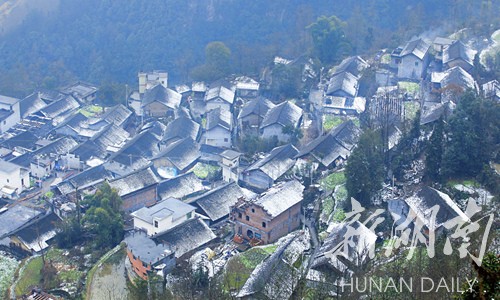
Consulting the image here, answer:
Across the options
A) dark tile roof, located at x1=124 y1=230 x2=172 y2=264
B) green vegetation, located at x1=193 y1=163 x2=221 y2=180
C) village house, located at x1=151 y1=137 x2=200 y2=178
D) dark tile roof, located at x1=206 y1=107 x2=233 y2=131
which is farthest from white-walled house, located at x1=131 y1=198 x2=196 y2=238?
dark tile roof, located at x1=206 y1=107 x2=233 y2=131

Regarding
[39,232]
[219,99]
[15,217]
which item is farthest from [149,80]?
[39,232]

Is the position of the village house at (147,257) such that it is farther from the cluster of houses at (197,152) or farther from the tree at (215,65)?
the tree at (215,65)

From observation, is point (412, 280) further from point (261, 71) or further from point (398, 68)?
point (261, 71)

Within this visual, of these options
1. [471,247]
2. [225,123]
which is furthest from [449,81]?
[471,247]

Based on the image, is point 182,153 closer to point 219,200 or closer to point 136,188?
point 136,188

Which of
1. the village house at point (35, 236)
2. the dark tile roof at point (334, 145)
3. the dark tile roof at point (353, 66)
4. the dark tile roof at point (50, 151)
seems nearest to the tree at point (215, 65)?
the dark tile roof at point (353, 66)

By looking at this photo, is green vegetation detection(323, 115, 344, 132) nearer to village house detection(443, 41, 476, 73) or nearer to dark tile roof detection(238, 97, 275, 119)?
dark tile roof detection(238, 97, 275, 119)

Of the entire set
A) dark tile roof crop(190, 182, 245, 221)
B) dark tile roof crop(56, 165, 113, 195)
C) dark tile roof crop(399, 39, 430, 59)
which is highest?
dark tile roof crop(399, 39, 430, 59)
